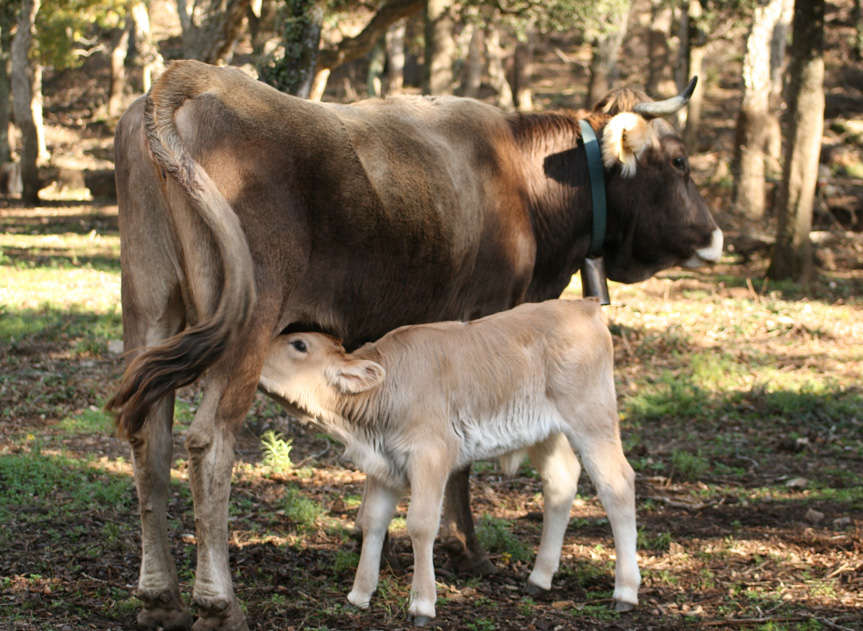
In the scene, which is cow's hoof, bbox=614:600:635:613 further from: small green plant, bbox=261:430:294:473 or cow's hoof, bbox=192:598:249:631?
small green plant, bbox=261:430:294:473

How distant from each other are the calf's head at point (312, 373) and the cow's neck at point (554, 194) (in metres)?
2.01

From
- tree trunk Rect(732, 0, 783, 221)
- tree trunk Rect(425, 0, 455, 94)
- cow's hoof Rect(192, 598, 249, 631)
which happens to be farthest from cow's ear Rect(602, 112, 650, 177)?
tree trunk Rect(732, 0, 783, 221)

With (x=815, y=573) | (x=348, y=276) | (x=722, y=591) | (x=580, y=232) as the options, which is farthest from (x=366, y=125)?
(x=815, y=573)

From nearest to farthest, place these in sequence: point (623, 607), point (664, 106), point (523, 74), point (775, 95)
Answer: point (623, 607) < point (664, 106) < point (775, 95) < point (523, 74)

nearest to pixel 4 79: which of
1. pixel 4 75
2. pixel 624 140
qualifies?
pixel 4 75

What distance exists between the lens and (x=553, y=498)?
528 centimetres

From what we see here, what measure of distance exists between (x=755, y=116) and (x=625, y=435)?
40.2 feet

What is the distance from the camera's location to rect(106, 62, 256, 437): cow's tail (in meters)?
4.10

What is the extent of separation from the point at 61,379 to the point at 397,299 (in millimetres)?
4912

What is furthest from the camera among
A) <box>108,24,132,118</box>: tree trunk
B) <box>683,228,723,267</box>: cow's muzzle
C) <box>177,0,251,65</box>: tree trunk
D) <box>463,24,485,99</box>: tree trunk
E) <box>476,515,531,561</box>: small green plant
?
<box>108,24,132,118</box>: tree trunk

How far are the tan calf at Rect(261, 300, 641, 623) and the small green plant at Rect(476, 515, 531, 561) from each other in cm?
58

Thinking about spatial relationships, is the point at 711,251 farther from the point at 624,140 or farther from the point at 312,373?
the point at 312,373

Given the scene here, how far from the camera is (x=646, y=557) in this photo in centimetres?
583

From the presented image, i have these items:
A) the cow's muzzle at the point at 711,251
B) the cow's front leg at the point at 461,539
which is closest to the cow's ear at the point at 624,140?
the cow's muzzle at the point at 711,251
